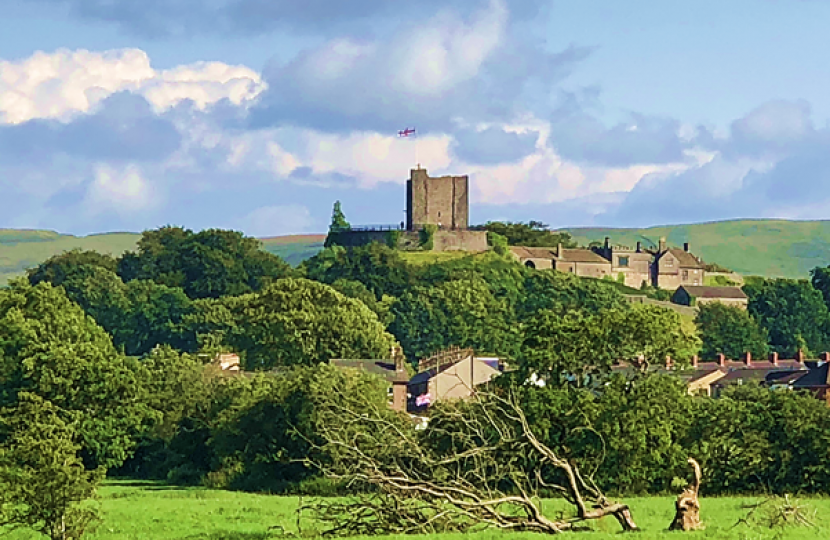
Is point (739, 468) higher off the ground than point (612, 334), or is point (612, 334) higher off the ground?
point (612, 334)

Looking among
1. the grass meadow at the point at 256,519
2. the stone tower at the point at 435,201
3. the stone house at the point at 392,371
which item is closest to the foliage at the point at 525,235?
the stone tower at the point at 435,201

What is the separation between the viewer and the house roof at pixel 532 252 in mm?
166750

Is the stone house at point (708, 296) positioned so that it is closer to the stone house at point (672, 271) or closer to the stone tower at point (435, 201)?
the stone house at point (672, 271)

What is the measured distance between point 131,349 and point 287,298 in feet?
115

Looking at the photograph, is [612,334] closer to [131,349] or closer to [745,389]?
[745,389]

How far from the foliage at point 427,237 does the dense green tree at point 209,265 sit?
15317 millimetres

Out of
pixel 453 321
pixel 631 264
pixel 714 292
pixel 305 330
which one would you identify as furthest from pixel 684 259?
pixel 305 330

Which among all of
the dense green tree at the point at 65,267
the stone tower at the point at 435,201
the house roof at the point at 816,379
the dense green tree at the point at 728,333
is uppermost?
the stone tower at the point at 435,201

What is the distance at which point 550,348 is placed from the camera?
5441 cm

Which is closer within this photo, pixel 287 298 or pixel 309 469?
pixel 309 469

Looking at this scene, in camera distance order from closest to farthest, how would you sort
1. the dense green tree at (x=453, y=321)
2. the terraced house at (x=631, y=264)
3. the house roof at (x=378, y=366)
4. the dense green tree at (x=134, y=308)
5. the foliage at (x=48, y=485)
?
the foliage at (x=48, y=485) → the house roof at (x=378, y=366) → the dense green tree at (x=453, y=321) → the dense green tree at (x=134, y=308) → the terraced house at (x=631, y=264)

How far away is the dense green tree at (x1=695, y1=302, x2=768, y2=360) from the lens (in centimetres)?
13575

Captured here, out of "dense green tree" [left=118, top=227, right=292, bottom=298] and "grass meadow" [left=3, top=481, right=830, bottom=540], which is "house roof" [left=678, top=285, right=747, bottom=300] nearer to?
"dense green tree" [left=118, top=227, right=292, bottom=298]

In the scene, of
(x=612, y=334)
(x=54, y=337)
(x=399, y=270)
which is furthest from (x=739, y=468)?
(x=399, y=270)
